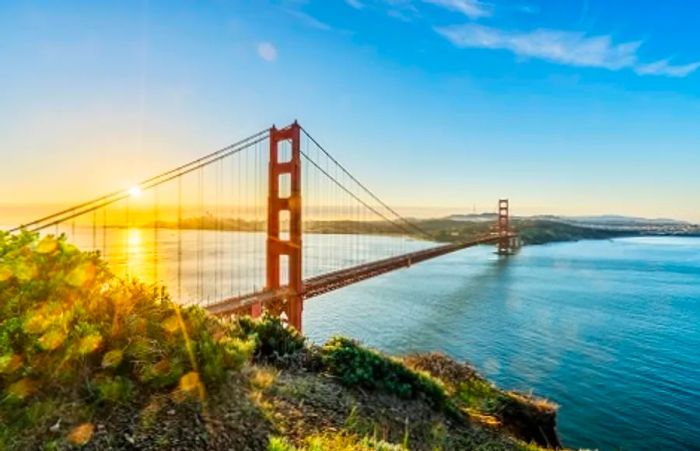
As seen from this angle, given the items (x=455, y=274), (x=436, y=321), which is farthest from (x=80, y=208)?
(x=455, y=274)

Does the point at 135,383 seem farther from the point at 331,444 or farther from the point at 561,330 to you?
the point at 561,330

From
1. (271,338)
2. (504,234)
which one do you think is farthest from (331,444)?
(504,234)

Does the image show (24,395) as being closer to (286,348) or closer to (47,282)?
(47,282)

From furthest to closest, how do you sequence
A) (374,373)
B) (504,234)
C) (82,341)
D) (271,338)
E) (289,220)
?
(504,234) < (289,220) < (271,338) < (374,373) < (82,341)

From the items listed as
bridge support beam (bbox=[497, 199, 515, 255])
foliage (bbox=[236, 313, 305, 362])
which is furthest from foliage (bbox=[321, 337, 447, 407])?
bridge support beam (bbox=[497, 199, 515, 255])

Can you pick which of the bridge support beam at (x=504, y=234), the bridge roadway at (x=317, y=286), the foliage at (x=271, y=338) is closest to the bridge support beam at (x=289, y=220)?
the bridge roadway at (x=317, y=286)

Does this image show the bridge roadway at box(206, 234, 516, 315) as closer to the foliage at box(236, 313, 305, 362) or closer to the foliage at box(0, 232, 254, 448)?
the foliage at box(236, 313, 305, 362)

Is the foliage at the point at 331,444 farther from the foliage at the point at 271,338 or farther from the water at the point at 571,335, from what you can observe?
the water at the point at 571,335
